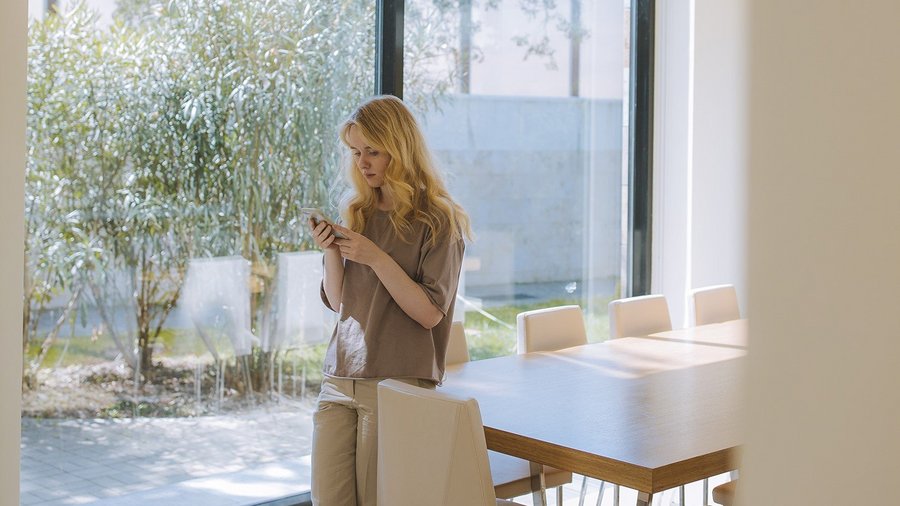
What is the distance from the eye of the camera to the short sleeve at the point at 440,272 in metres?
2.62

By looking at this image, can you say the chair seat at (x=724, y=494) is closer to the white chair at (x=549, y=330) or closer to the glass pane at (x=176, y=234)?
the white chair at (x=549, y=330)

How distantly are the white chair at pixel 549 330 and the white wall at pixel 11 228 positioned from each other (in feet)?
5.62

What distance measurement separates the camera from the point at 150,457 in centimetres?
352

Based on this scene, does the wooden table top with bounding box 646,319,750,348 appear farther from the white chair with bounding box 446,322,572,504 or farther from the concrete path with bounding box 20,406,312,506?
the concrete path with bounding box 20,406,312,506

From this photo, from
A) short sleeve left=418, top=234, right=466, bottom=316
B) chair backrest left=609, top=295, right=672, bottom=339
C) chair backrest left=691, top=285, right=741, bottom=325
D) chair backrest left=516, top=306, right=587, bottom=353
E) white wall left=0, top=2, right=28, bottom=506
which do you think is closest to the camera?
short sleeve left=418, top=234, right=466, bottom=316

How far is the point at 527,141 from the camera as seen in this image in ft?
17.0

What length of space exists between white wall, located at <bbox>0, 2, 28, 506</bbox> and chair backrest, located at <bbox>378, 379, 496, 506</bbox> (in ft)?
4.16

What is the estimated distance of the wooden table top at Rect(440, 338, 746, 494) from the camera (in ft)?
7.36

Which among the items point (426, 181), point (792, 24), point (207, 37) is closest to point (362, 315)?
point (426, 181)

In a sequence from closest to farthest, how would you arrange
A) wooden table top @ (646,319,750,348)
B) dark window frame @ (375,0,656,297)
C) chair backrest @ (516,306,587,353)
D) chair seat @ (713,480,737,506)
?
chair seat @ (713,480,737,506), chair backrest @ (516,306,587,353), wooden table top @ (646,319,750,348), dark window frame @ (375,0,656,297)

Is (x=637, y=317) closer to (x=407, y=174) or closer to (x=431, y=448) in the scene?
(x=407, y=174)

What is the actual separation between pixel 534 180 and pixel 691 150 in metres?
1.17

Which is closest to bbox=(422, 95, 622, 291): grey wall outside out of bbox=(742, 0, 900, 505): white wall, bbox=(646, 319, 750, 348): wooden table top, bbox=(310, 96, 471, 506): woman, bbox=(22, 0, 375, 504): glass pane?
bbox=(22, 0, 375, 504): glass pane

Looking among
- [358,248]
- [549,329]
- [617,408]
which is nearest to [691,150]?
[549,329]
